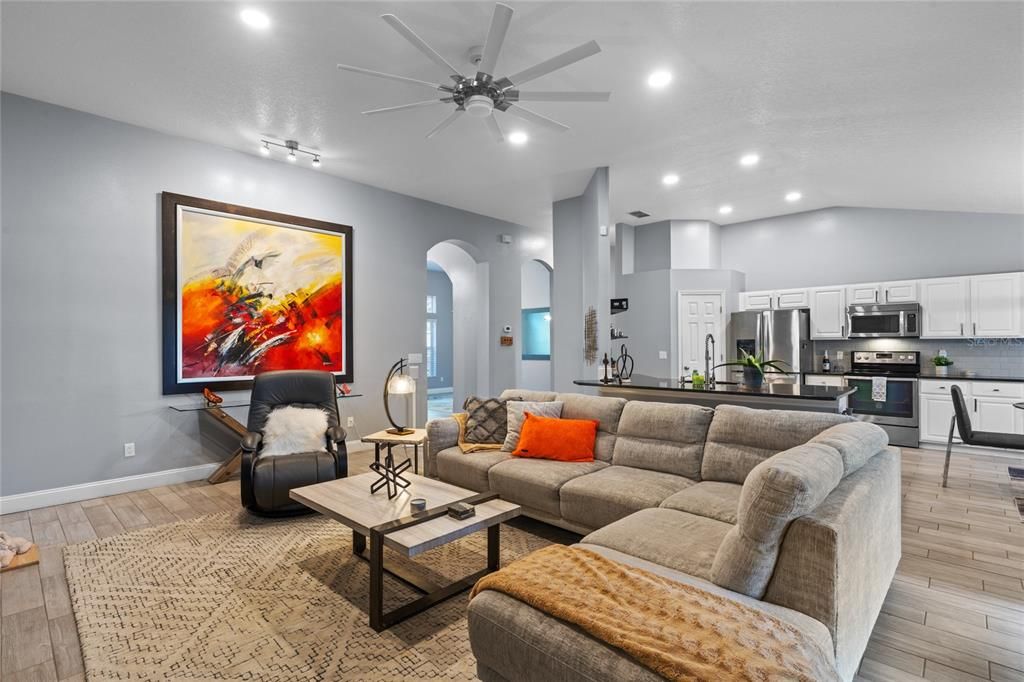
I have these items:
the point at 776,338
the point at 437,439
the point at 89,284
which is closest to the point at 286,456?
the point at 437,439

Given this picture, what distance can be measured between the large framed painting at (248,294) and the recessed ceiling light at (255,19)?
2.16 m

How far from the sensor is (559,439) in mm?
3377

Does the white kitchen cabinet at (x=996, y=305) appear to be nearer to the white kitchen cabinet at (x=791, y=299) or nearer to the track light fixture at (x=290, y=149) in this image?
the white kitchen cabinet at (x=791, y=299)

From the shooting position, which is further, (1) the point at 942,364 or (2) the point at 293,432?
(1) the point at 942,364

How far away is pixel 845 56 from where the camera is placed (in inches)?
119

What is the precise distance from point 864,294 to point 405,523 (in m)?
6.70

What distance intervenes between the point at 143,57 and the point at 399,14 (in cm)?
178

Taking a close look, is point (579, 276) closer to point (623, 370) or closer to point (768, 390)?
point (623, 370)

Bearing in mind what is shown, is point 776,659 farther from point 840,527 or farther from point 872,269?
point 872,269

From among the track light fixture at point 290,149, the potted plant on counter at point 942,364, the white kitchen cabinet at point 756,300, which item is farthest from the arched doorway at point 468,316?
the potted plant on counter at point 942,364

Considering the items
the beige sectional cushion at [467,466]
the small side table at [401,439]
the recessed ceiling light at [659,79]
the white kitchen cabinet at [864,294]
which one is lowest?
the beige sectional cushion at [467,466]

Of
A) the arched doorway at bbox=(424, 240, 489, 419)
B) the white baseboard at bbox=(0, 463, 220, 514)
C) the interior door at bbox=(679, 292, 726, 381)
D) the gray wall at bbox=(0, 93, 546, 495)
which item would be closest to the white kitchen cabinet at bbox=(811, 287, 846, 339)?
the interior door at bbox=(679, 292, 726, 381)

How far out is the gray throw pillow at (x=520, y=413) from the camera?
11.9ft

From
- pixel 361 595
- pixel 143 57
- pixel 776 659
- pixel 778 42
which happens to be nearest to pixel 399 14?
pixel 143 57
